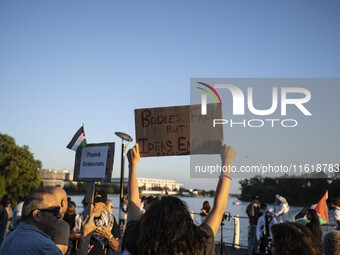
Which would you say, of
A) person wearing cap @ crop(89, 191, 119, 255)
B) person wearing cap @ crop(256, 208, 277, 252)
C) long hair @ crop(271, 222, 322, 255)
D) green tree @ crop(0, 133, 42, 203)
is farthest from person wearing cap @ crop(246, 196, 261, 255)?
green tree @ crop(0, 133, 42, 203)

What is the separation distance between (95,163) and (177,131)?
1609mm

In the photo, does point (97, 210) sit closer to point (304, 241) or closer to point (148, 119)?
point (148, 119)

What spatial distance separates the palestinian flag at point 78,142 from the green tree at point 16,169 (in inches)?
1810

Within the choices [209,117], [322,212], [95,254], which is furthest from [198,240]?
[322,212]

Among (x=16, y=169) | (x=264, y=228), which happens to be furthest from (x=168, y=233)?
(x=16, y=169)

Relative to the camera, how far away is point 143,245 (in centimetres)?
234

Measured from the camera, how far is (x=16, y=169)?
48.8 meters

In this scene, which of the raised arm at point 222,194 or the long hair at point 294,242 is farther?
the raised arm at point 222,194

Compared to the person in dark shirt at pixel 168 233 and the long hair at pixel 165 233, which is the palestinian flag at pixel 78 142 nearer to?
the person in dark shirt at pixel 168 233

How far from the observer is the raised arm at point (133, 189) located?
116 inches

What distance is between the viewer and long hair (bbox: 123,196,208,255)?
7.64 ft

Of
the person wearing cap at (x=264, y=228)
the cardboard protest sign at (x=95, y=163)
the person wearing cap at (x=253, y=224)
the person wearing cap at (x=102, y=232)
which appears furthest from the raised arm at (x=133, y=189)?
the person wearing cap at (x=253, y=224)

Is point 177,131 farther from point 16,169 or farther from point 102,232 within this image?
point 16,169

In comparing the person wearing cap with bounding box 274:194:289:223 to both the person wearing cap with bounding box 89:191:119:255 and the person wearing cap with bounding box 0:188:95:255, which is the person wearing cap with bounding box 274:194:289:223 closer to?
the person wearing cap with bounding box 89:191:119:255
